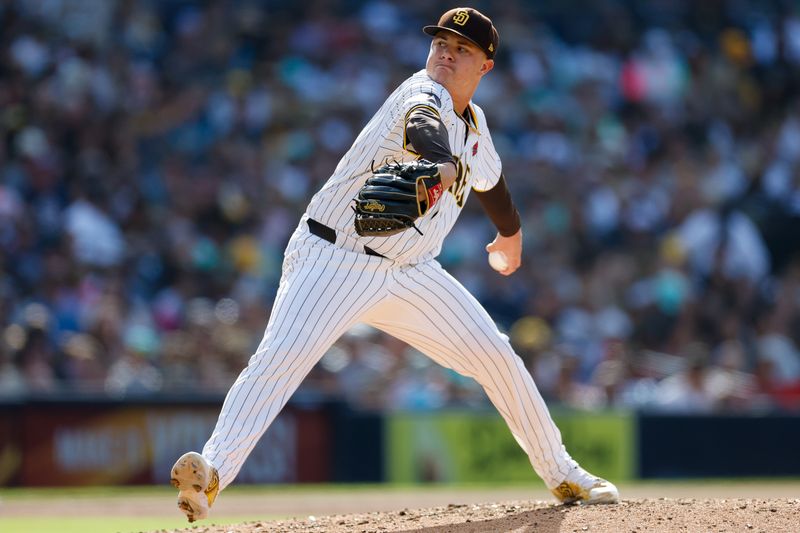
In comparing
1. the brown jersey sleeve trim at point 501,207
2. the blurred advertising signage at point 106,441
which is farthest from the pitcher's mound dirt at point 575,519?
the blurred advertising signage at point 106,441

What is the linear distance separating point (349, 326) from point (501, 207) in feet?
3.52

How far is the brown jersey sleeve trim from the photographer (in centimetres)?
550

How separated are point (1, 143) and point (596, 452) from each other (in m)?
6.16

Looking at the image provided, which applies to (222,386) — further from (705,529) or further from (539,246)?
(705,529)

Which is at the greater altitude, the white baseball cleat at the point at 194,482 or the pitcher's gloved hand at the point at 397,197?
the pitcher's gloved hand at the point at 397,197

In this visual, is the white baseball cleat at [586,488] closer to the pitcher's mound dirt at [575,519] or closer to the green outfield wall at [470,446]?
the pitcher's mound dirt at [575,519]

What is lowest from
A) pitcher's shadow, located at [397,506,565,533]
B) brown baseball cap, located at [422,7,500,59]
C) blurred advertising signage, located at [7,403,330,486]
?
pitcher's shadow, located at [397,506,565,533]

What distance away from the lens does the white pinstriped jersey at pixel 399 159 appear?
474cm

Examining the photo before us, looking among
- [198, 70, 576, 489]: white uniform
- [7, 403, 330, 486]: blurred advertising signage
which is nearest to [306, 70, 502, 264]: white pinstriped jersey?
[198, 70, 576, 489]: white uniform

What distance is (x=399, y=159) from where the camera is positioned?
484 cm

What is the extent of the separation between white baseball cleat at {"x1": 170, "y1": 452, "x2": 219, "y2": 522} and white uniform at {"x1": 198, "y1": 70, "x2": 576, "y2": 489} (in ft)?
0.31

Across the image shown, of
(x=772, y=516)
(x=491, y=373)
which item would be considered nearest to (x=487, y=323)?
(x=491, y=373)

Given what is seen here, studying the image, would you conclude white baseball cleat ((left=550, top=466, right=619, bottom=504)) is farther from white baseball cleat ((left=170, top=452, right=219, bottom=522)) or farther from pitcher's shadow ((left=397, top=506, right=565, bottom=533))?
white baseball cleat ((left=170, top=452, right=219, bottom=522))

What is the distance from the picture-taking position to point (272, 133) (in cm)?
1325
